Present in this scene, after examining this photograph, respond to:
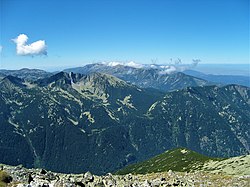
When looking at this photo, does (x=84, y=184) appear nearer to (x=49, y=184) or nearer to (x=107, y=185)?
(x=107, y=185)

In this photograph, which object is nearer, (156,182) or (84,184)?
(84,184)

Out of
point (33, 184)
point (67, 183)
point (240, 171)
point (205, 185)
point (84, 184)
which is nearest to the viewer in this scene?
point (33, 184)

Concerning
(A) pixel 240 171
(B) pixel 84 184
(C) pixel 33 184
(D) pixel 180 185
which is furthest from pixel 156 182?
(A) pixel 240 171

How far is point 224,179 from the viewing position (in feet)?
171

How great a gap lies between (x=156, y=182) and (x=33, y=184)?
18.7 metres

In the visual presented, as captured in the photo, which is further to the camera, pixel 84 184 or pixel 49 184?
pixel 84 184

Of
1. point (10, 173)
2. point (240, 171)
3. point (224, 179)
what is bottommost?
point (240, 171)

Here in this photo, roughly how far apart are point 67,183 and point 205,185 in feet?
66.7

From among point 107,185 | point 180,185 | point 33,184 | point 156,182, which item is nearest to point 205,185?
point 180,185

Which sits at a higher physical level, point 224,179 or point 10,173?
point 10,173

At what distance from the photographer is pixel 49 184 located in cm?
3894

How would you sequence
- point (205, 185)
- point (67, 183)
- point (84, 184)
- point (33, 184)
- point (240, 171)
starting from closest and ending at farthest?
point (33, 184), point (67, 183), point (84, 184), point (205, 185), point (240, 171)

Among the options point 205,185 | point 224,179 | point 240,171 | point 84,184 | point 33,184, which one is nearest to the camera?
point 33,184

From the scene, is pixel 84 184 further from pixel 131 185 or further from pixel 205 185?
pixel 205 185
